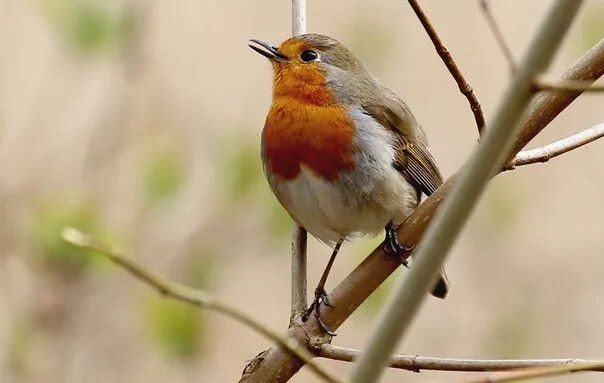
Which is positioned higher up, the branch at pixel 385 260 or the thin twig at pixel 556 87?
the branch at pixel 385 260

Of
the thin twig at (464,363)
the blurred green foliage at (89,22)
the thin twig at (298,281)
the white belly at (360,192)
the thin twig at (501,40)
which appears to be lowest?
the thin twig at (464,363)

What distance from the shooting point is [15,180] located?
3.48 meters

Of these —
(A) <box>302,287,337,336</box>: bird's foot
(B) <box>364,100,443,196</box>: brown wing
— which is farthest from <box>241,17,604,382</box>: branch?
(B) <box>364,100,443,196</box>: brown wing

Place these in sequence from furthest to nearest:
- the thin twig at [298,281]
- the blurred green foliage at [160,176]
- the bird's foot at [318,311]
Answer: the blurred green foliage at [160,176] → the thin twig at [298,281] → the bird's foot at [318,311]

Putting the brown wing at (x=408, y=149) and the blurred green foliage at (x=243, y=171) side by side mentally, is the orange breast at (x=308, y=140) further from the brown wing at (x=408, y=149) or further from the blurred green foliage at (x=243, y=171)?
the blurred green foliage at (x=243, y=171)

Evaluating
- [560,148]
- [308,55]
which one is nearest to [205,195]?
[308,55]

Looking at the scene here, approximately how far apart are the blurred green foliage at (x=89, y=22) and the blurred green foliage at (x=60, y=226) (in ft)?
1.49

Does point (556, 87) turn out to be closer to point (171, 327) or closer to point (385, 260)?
point (385, 260)

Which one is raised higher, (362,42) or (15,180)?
(362,42)

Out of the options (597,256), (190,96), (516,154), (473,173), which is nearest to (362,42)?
(190,96)

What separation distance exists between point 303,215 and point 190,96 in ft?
5.50

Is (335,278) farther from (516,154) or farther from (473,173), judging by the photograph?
(473,173)

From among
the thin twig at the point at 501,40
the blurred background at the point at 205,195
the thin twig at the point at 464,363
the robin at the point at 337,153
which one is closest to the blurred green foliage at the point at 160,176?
the blurred background at the point at 205,195

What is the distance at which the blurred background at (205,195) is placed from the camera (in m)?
2.98
